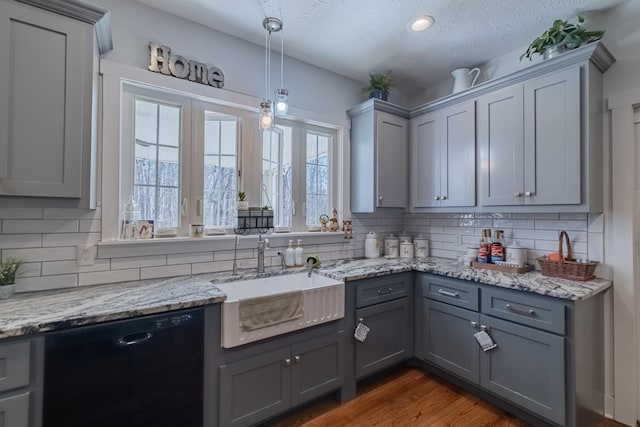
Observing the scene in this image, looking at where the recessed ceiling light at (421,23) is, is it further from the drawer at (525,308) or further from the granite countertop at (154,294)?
the drawer at (525,308)

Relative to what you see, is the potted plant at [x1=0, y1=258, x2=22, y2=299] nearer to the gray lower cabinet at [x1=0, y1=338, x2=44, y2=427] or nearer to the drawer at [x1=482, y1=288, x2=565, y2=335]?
the gray lower cabinet at [x1=0, y1=338, x2=44, y2=427]

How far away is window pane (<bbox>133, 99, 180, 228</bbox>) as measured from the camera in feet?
6.67

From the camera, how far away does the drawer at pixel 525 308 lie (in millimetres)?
1729

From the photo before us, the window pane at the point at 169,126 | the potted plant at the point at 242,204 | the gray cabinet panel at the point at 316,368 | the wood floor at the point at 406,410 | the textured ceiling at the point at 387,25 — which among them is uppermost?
the textured ceiling at the point at 387,25

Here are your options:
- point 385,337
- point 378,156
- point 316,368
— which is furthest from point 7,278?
point 378,156

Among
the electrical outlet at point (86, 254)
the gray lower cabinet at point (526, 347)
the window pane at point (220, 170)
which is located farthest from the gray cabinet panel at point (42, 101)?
the gray lower cabinet at point (526, 347)

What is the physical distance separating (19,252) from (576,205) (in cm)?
327

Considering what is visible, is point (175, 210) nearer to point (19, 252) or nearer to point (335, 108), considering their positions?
point (19, 252)

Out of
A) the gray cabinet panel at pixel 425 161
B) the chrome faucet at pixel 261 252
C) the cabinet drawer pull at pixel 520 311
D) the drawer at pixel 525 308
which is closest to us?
the drawer at pixel 525 308

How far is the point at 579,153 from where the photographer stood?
1896mm

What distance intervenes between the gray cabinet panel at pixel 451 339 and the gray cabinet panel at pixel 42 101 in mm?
2441

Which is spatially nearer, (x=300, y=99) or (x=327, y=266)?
(x=327, y=266)

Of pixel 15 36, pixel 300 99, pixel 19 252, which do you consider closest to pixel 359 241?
pixel 300 99

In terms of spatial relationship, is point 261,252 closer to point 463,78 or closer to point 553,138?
point 553,138
